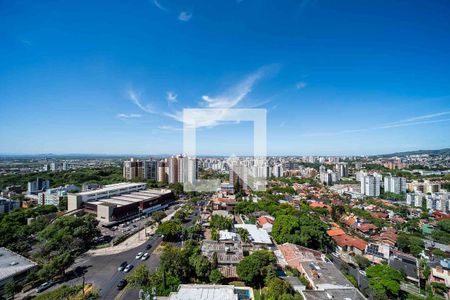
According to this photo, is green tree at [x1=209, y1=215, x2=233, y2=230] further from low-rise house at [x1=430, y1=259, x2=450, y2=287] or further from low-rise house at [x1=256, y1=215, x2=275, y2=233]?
low-rise house at [x1=430, y1=259, x2=450, y2=287]

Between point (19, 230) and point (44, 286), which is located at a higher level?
point (19, 230)


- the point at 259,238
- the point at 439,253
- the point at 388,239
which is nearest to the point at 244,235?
the point at 259,238

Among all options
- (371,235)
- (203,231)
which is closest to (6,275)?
(203,231)

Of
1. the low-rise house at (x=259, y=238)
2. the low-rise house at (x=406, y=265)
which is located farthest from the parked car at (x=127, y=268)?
the low-rise house at (x=406, y=265)

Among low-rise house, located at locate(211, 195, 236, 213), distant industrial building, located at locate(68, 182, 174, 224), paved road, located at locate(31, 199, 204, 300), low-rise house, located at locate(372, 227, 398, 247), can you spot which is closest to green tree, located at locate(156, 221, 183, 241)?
paved road, located at locate(31, 199, 204, 300)

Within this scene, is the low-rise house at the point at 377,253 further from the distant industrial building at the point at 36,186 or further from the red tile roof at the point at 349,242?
the distant industrial building at the point at 36,186

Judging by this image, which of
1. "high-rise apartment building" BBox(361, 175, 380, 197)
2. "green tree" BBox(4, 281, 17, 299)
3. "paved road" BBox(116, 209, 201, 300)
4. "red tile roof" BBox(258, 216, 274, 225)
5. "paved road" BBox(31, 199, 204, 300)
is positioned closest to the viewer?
"green tree" BBox(4, 281, 17, 299)

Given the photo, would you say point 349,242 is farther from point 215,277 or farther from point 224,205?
point 224,205
